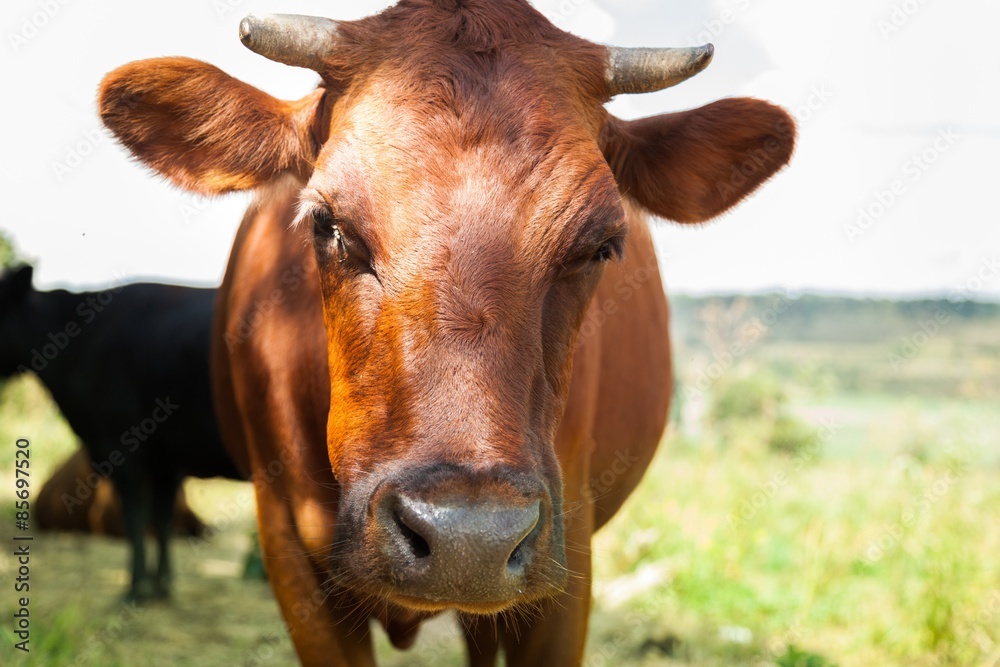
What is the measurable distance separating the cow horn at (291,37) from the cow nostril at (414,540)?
4.29 feet

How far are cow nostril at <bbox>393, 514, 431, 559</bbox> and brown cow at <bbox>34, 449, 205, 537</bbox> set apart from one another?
20.7 feet

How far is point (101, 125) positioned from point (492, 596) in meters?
1.88

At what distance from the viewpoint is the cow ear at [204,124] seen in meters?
2.62

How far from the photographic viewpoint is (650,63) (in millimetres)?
2531

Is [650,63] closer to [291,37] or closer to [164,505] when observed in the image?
[291,37]

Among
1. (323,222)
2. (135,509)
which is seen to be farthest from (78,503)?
(323,222)

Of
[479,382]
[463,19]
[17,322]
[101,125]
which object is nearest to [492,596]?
[479,382]

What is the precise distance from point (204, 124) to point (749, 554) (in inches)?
206

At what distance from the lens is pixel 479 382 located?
1913mm

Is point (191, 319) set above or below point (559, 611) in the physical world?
below

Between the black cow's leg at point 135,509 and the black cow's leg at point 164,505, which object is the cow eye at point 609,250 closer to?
the black cow's leg at point 135,509

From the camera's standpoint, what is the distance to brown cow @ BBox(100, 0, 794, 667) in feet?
6.18

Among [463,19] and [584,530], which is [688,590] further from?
[463,19]

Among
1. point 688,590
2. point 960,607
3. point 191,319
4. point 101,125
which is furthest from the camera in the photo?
point 191,319
